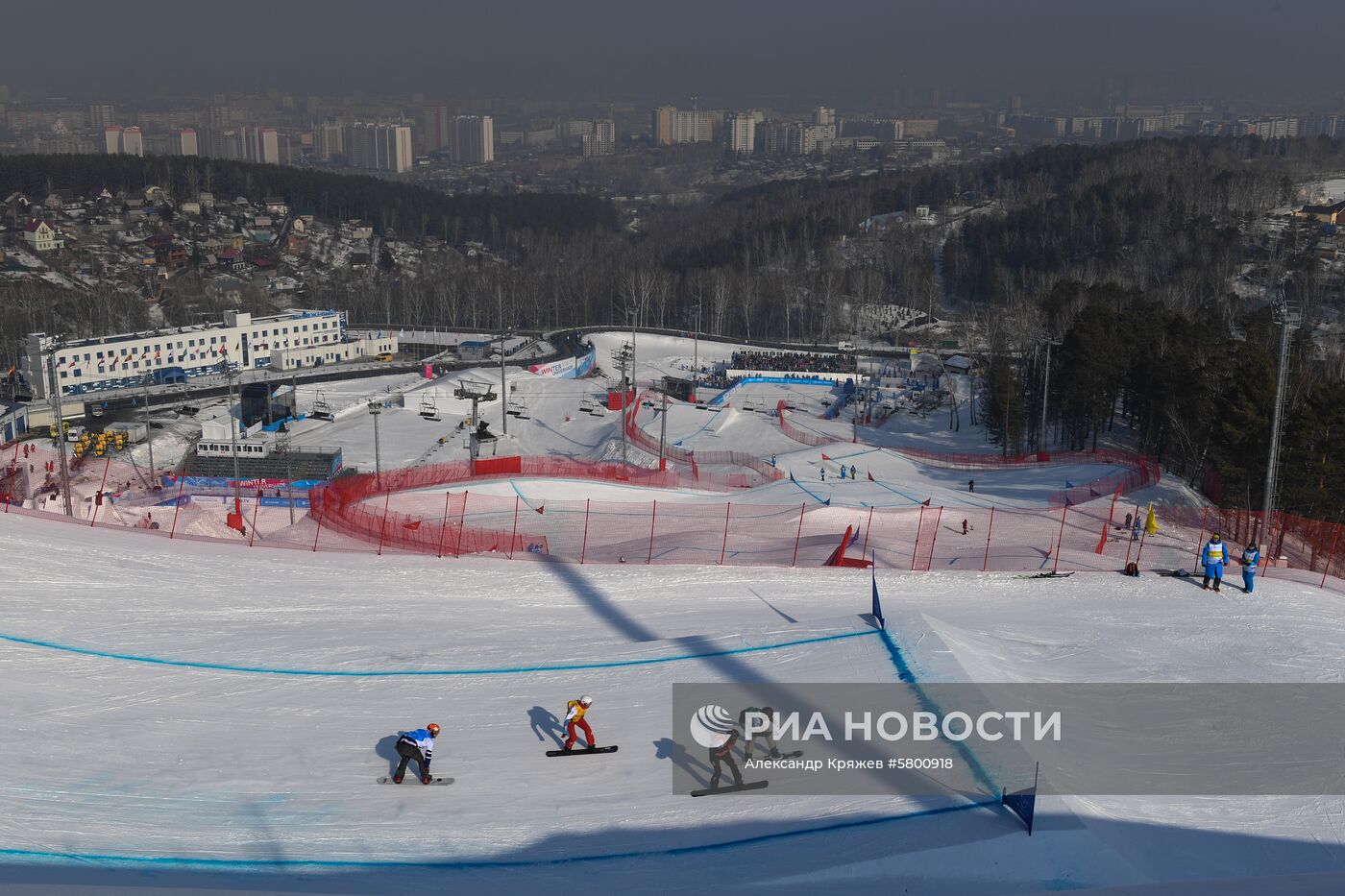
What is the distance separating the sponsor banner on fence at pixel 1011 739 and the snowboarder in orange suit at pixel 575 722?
27.3 inches

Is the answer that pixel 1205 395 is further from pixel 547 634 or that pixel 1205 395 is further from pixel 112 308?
pixel 112 308

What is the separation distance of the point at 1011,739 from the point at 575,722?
3.20 meters

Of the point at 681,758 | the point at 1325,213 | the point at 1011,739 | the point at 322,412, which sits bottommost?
the point at 322,412

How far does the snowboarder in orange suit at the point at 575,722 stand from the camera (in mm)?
8250

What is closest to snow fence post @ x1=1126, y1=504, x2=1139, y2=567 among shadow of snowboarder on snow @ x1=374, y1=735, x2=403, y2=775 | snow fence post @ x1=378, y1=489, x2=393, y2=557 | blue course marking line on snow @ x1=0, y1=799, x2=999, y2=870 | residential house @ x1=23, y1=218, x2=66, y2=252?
blue course marking line on snow @ x1=0, y1=799, x2=999, y2=870

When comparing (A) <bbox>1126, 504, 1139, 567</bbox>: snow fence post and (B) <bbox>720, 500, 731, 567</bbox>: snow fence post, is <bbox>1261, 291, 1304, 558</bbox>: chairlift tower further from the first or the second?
(A) <bbox>1126, 504, 1139, 567</bbox>: snow fence post

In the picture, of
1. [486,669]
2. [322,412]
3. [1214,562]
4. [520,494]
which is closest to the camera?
[486,669]

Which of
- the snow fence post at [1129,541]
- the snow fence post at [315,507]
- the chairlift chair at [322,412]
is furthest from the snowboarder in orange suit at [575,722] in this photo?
the chairlift chair at [322,412]

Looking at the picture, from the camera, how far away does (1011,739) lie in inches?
315

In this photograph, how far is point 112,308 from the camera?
59.6m

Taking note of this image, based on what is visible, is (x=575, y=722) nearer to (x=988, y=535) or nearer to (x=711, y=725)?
(x=711, y=725)

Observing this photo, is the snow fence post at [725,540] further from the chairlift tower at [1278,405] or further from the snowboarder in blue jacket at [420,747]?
the snowboarder in blue jacket at [420,747]

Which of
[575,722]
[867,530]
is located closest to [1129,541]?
[867,530]

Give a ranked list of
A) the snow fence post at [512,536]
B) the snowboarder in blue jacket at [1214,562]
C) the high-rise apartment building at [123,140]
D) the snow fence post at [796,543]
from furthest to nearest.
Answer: the high-rise apartment building at [123,140] < the snow fence post at [796,543] < the snow fence post at [512,536] < the snowboarder in blue jacket at [1214,562]
